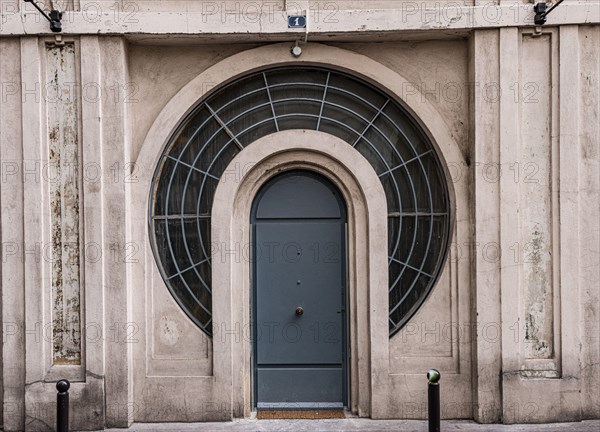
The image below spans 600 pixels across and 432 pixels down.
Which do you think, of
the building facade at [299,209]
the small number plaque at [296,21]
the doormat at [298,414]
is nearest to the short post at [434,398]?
the building facade at [299,209]

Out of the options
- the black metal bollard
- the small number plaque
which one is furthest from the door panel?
the black metal bollard

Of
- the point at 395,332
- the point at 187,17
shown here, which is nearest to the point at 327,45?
the point at 187,17

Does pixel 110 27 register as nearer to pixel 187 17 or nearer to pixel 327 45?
pixel 187 17

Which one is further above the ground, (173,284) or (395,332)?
(173,284)

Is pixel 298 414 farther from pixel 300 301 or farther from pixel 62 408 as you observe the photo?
pixel 62 408

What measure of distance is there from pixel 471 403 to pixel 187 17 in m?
5.50

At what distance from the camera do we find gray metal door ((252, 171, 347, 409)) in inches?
278

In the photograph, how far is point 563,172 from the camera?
654 centimetres

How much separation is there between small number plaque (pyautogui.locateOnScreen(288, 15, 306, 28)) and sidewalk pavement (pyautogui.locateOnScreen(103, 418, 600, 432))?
14.8 feet

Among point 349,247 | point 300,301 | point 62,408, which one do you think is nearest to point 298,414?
point 300,301

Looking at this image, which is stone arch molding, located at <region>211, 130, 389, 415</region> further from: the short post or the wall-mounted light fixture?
the wall-mounted light fixture

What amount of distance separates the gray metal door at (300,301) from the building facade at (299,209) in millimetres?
24

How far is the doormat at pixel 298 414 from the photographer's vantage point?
6.84m

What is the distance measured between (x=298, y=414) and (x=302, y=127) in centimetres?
344
